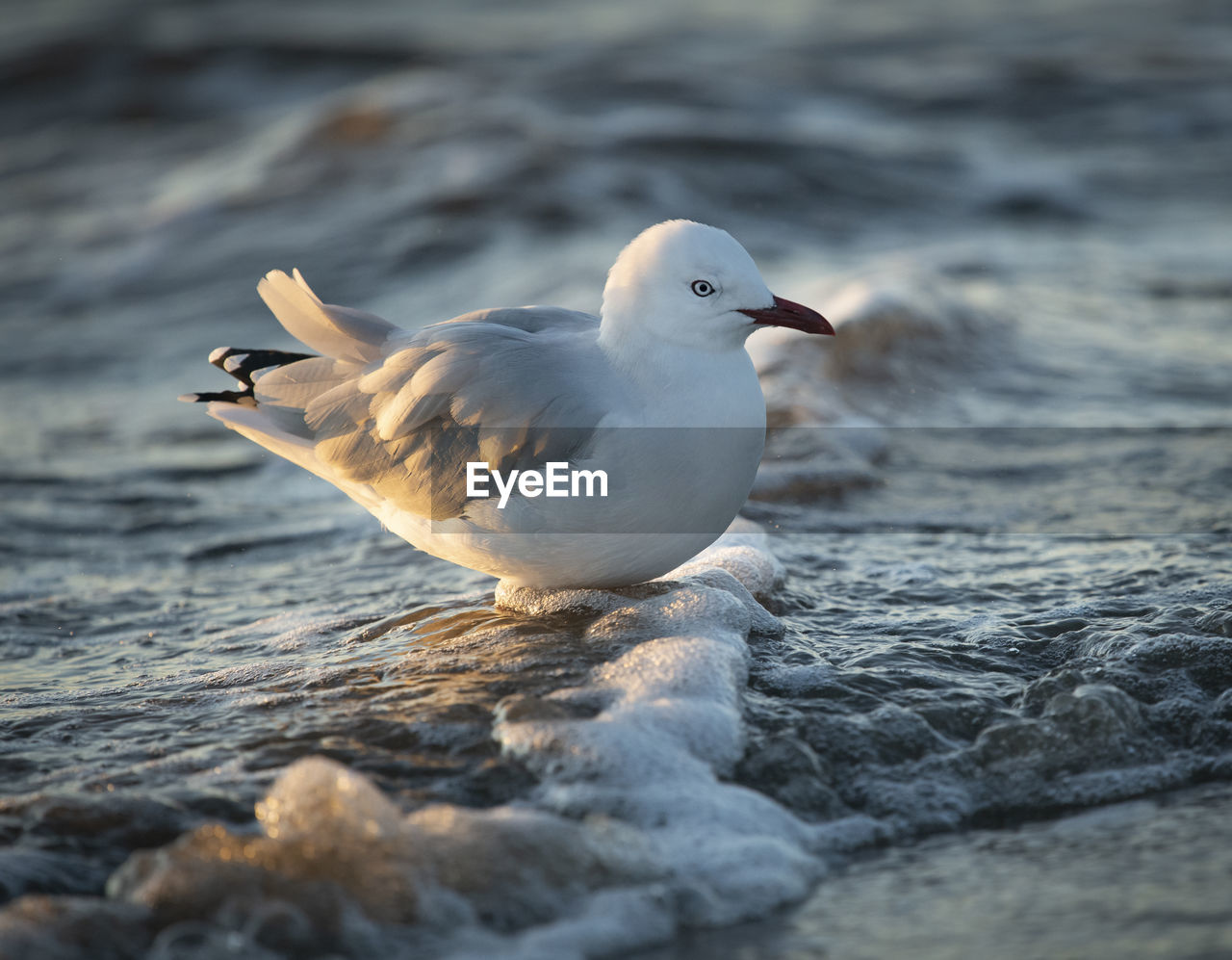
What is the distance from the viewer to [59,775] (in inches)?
129

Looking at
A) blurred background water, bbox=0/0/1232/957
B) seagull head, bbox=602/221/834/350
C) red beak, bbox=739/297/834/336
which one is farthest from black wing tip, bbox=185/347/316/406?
red beak, bbox=739/297/834/336

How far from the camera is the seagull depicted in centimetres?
360

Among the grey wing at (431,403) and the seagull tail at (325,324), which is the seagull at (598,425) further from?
the seagull tail at (325,324)

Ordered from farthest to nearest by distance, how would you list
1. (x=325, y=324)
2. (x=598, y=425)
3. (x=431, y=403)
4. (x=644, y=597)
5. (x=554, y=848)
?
(x=325, y=324) < (x=644, y=597) < (x=431, y=403) < (x=598, y=425) < (x=554, y=848)

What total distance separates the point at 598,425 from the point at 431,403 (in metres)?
0.54

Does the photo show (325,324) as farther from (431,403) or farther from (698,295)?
(698,295)

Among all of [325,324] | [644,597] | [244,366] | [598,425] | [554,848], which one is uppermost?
[325,324]

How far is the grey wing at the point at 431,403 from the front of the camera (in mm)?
3668

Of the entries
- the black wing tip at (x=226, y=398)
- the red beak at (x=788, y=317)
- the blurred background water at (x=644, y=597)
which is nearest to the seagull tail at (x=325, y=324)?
the black wing tip at (x=226, y=398)

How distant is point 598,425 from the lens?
3.61m

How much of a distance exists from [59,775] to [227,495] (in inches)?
124

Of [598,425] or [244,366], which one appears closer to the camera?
[598,425]

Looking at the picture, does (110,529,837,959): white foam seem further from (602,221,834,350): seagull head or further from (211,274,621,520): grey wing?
(602,221,834,350): seagull head

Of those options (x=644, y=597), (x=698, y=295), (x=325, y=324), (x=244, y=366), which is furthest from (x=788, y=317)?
(x=244, y=366)
